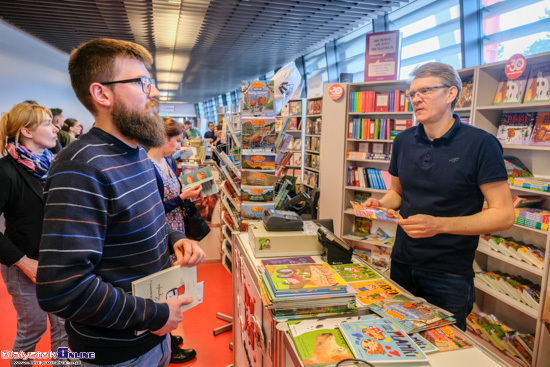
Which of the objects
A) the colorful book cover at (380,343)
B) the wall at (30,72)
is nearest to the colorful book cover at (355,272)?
the colorful book cover at (380,343)

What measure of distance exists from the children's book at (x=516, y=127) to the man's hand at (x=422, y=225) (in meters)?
2.22

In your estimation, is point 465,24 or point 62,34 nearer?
point 465,24

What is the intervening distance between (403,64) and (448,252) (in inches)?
192

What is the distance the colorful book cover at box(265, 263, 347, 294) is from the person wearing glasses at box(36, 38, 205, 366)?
1.13 feet

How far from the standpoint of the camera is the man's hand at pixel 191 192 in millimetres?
2459

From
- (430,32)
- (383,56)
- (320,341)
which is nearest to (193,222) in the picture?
(320,341)

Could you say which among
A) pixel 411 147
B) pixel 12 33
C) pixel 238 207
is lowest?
pixel 238 207

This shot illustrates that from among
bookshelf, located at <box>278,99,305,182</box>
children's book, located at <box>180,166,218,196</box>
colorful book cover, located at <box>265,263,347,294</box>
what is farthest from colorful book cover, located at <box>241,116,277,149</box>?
bookshelf, located at <box>278,99,305,182</box>

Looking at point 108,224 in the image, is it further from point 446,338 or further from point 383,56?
point 383,56

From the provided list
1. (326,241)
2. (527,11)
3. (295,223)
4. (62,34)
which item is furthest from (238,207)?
(62,34)

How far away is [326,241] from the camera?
1.71m

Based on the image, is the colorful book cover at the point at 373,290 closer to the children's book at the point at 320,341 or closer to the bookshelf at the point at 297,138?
the children's book at the point at 320,341

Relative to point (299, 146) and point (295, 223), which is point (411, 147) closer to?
point (295, 223)

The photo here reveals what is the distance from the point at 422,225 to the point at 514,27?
3.86 metres
